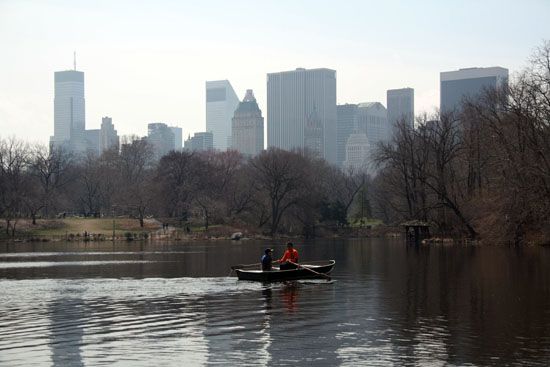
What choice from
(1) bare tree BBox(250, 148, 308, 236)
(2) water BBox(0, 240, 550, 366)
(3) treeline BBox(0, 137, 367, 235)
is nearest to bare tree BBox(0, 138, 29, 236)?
(3) treeline BBox(0, 137, 367, 235)

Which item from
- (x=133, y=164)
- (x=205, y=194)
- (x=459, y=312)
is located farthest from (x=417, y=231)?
(x=133, y=164)

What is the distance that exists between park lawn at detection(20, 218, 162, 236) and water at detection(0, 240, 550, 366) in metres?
57.7

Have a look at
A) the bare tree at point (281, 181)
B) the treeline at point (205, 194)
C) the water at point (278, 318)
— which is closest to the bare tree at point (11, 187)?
the treeline at point (205, 194)

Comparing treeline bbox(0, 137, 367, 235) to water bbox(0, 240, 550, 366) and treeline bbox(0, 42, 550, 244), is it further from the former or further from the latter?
water bbox(0, 240, 550, 366)

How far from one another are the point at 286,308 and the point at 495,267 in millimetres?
20420

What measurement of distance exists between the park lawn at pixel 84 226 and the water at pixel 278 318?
57701mm

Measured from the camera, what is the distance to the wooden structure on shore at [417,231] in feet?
272

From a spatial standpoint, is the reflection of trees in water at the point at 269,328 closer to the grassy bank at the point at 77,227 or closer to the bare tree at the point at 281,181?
the grassy bank at the point at 77,227

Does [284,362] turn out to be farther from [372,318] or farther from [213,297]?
[213,297]

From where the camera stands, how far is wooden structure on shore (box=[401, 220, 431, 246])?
8294 centimetres

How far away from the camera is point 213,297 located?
31.3 metres

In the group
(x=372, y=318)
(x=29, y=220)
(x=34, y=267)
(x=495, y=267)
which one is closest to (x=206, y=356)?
(x=372, y=318)

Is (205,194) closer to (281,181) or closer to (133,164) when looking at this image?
(281,181)

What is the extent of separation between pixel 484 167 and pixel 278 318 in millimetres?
54786
